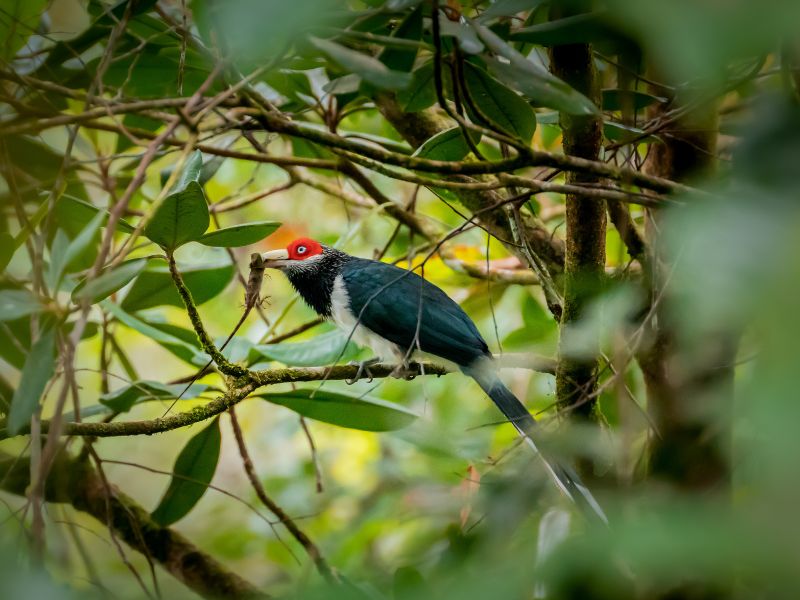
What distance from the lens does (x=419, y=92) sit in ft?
6.59

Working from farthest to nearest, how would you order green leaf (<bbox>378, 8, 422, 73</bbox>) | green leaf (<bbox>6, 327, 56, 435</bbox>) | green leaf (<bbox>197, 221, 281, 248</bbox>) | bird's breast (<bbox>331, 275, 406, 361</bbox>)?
bird's breast (<bbox>331, 275, 406, 361</bbox>) → green leaf (<bbox>197, 221, 281, 248</bbox>) → green leaf (<bbox>378, 8, 422, 73</bbox>) → green leaf (<bbox>6, 327, 56, 435</bbox>)

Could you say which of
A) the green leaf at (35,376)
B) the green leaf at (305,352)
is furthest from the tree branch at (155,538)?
the green leaf at (35,376)

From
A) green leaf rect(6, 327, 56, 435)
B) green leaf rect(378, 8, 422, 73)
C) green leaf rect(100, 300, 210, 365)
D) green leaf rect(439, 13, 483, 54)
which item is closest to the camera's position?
green leaf rect(6, 327, 56, 435)

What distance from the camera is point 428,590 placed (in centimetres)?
82

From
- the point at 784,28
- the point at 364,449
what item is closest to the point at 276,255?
the point at 364,449

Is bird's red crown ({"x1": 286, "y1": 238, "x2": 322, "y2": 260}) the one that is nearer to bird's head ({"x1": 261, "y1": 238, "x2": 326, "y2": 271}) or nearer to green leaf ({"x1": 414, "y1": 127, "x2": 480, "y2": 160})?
bird's head ({"x1": 261, "y1": 238, "x2": 326, "y2": 271})

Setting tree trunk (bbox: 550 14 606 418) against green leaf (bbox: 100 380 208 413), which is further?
green leaf (bbox: 100 380 208 413)

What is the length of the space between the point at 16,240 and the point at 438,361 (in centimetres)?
204

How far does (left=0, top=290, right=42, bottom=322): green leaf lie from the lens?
125 centimetres

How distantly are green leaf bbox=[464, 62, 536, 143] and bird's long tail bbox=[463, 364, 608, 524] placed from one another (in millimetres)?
759

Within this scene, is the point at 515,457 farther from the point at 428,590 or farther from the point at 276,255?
the point at 276,255

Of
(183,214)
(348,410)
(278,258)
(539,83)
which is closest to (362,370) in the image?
(348,410)

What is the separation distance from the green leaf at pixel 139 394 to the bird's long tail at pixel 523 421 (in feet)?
3.35

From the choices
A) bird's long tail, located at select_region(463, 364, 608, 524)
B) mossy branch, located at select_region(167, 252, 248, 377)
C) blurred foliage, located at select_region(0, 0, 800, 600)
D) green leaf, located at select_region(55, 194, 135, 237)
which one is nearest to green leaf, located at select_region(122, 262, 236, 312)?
blurred foliage, located at select_region(0, 0, 800, 600)
